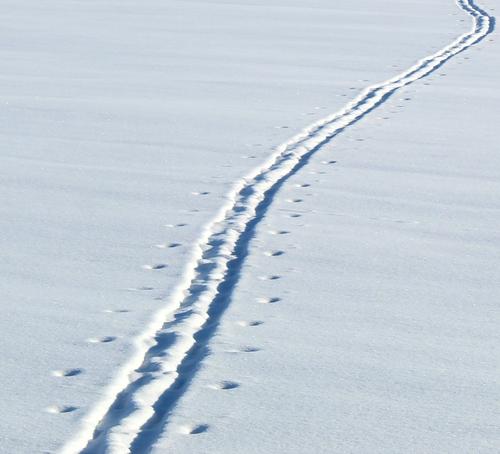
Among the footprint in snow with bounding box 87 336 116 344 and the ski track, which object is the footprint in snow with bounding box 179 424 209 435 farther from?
the footprint in snow with bounding box 87 336 116 344

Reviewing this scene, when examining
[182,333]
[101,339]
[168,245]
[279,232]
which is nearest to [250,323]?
[182,333]

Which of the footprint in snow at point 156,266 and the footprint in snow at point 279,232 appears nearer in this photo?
the footprint in snow at point 156,266

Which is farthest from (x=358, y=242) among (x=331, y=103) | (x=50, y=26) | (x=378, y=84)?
(x=50, y=26)

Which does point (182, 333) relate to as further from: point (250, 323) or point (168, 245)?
point (168, 245)

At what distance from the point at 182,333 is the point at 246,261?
783 millimetres

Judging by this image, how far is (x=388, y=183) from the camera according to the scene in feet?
17.3

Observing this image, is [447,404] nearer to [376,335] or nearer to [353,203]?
[376,335]

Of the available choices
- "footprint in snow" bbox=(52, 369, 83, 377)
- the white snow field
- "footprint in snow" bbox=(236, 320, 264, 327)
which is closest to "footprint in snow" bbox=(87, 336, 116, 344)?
the white snow field

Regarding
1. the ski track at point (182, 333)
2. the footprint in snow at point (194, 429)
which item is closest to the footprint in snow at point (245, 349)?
the ski track at point (182, 333)

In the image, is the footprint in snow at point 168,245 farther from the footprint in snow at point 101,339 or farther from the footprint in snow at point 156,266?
the footprint in snow at point 101,339

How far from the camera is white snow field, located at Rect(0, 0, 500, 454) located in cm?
266

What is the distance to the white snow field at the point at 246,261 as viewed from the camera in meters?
2.66

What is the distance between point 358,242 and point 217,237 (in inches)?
19.5

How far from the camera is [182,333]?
319 centimetres
